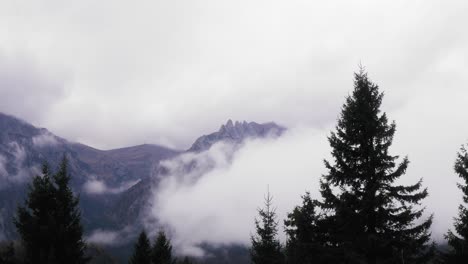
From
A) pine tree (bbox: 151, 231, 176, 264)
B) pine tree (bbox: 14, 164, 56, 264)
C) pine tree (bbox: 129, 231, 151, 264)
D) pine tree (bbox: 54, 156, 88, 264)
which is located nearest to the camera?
pine tree (bbox: 14, 164, 56, 264)

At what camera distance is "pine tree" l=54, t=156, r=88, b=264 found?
21.3 m

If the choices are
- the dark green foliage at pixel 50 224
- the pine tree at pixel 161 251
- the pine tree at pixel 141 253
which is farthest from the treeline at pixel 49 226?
the pine tree at pixel 161 251

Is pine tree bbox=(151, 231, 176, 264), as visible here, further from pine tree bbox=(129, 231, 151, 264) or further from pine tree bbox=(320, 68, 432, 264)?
pine tree bbox=(320, 68, 432, 264)

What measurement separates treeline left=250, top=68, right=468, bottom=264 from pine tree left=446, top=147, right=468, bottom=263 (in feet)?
0.18

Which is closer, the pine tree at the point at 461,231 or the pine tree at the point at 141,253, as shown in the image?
the pine tree at the point at 461,231

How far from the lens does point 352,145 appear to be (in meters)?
18.3

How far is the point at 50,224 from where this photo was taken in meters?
21.0

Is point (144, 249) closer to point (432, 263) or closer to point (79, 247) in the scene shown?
point (79, 247)

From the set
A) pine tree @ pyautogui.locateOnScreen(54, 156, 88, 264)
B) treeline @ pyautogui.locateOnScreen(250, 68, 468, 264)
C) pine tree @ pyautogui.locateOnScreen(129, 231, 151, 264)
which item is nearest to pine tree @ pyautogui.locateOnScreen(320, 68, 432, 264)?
treeline @ pyautogui.locateOnScreen(250, 68, 468, 264)

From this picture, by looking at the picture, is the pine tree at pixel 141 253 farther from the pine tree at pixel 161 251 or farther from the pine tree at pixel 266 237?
the pine tree at pixel 266 237

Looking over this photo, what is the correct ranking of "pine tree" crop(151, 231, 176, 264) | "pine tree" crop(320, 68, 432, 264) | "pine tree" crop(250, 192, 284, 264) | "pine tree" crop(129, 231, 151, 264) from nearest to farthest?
"pine tree" crop(320, 68, 432, 264) < "pine tree" crop(250, 192, 284, 264) < "pine tree" crop(129, 231, 151, 264) < "pine tree" crop(151, 231, 176, 264)

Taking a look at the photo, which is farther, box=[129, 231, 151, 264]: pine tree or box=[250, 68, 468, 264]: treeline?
box=[129, 231, 151, 264]: pine tree

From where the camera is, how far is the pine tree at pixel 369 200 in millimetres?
16812

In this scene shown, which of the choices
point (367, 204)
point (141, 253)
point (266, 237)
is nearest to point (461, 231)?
point (367, 204)
